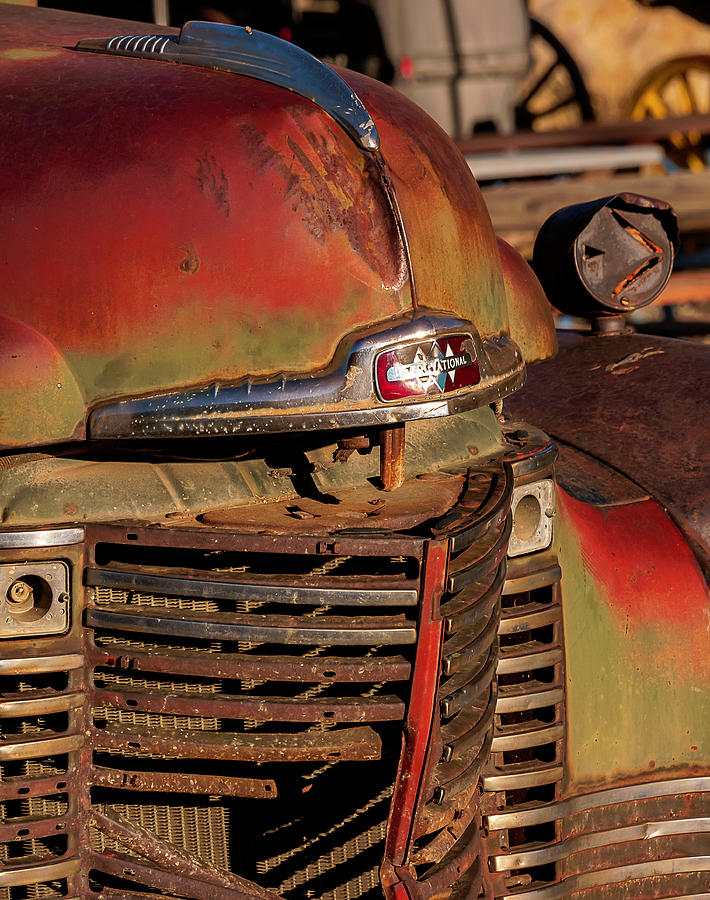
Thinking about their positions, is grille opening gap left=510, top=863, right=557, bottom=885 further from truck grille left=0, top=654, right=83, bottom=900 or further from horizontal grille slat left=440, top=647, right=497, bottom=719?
truck grille left=0, top=654, right=83, bottom=900

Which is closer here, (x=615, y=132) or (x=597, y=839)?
(x=597, y=839)

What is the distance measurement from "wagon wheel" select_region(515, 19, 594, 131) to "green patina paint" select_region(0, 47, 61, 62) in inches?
427

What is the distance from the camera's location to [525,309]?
2760mm

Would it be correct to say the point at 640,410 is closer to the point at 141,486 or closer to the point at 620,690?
the point at 620,690

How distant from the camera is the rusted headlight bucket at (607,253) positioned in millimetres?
3209

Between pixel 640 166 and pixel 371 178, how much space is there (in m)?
8.16

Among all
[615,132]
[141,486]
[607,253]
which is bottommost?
[141,486]

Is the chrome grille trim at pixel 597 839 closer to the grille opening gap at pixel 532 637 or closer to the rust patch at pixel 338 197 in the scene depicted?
the grille opening gap at pixel 532 637

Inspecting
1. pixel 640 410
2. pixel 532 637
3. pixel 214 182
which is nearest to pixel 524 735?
pixel 532 637

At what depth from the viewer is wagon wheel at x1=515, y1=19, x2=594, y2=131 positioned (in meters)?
12.7

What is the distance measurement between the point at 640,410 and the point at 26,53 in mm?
→ 1628

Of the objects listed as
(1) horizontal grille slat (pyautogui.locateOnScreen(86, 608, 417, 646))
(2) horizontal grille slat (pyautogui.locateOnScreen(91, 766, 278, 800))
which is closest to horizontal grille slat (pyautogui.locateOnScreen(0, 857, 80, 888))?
(2) horizontal grille slat (pyautogui.locateOnScreen(91, 766, 278, 800))

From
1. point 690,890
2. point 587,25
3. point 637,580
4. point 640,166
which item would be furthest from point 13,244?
point 587,25

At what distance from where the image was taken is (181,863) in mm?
1994
